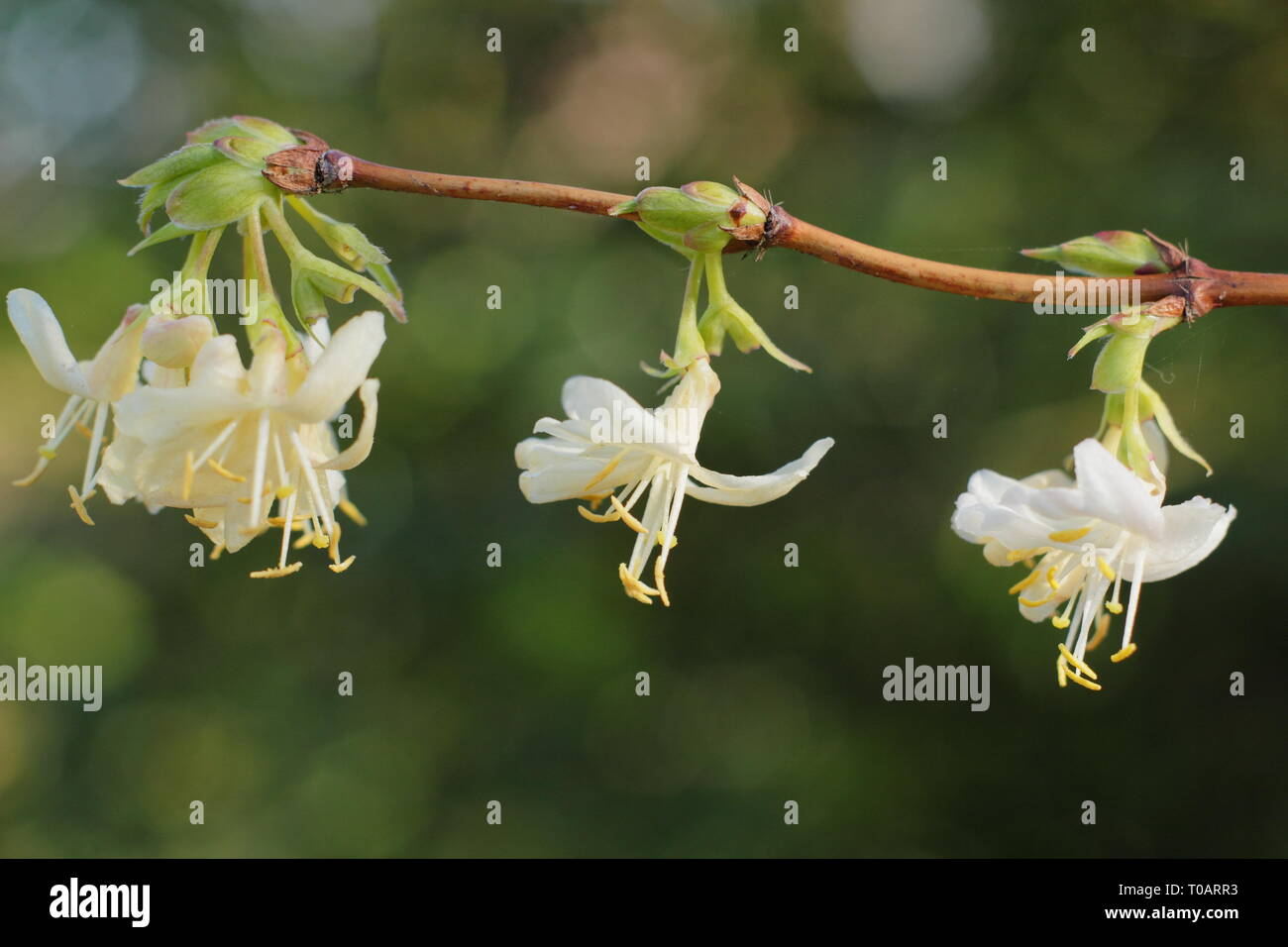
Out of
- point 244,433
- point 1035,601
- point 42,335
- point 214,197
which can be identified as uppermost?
point 214,197

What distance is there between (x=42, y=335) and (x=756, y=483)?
0.83 meters

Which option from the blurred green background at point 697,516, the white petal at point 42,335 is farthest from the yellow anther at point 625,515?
the blurred green background at point 697,516

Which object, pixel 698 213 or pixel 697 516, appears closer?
pixel 698 213

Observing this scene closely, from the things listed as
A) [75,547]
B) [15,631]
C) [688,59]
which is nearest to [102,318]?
[75,547]

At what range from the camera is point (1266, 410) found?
263cm

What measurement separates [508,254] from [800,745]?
1.55m

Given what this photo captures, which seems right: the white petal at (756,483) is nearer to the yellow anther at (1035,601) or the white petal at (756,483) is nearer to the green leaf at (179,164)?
the yellow anther at (1035,601)

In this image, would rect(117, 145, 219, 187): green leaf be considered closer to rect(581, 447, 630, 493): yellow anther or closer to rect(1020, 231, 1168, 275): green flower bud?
rect(581, 447, 630, 493): yellow anther

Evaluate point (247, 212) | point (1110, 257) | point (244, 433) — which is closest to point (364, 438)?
point (244, 433)

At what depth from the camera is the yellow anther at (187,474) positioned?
3.84ft

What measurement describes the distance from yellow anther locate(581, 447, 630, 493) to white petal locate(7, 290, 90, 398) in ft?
1.97

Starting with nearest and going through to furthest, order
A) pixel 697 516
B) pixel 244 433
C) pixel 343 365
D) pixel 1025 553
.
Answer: pixel 343 365 < pixel 244 433 < pixel 1025 553 < pixel 697 516

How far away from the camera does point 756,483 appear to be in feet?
4.14

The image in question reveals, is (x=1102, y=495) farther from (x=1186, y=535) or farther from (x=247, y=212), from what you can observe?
(x=247, y=212)
